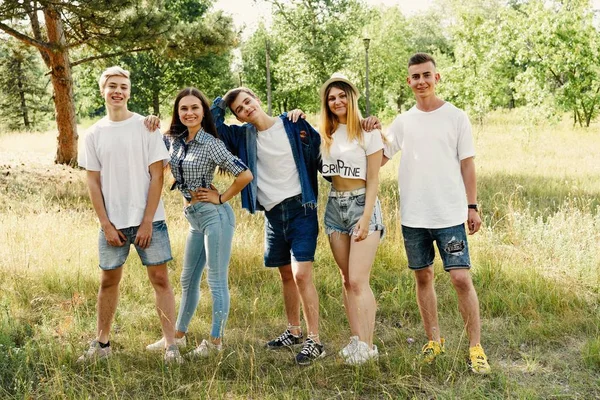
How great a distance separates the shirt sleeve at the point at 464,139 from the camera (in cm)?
324

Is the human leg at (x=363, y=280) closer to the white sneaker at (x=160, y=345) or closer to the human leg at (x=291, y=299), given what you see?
the human leg at (x=291, y=299)

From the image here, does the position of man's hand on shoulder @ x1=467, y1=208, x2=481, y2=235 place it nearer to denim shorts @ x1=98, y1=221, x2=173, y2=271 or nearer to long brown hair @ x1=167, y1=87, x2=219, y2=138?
long brown hair @ x1=167, y1=87, x2=219, y2=138

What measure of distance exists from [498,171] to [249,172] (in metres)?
8.56

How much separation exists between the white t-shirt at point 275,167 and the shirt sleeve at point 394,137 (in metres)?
0.64

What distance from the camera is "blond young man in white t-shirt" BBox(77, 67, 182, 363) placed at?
3.32 m

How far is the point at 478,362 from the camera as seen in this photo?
10.6 feet

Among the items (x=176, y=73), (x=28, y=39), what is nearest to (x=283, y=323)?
(x=28, y=39)

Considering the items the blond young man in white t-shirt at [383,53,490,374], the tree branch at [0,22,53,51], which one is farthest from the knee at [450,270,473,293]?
the tree branch at [0,22,53,51]

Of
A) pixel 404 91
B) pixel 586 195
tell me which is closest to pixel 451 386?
pixel 586 195

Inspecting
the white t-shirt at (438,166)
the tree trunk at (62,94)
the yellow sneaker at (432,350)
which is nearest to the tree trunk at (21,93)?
the tree trunk at (62,94)

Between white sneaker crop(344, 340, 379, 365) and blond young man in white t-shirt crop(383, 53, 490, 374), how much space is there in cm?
35

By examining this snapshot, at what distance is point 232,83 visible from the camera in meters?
32.5

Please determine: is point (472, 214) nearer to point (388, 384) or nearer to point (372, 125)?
point (372, 125)

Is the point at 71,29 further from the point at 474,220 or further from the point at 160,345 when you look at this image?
the point at 474,220
